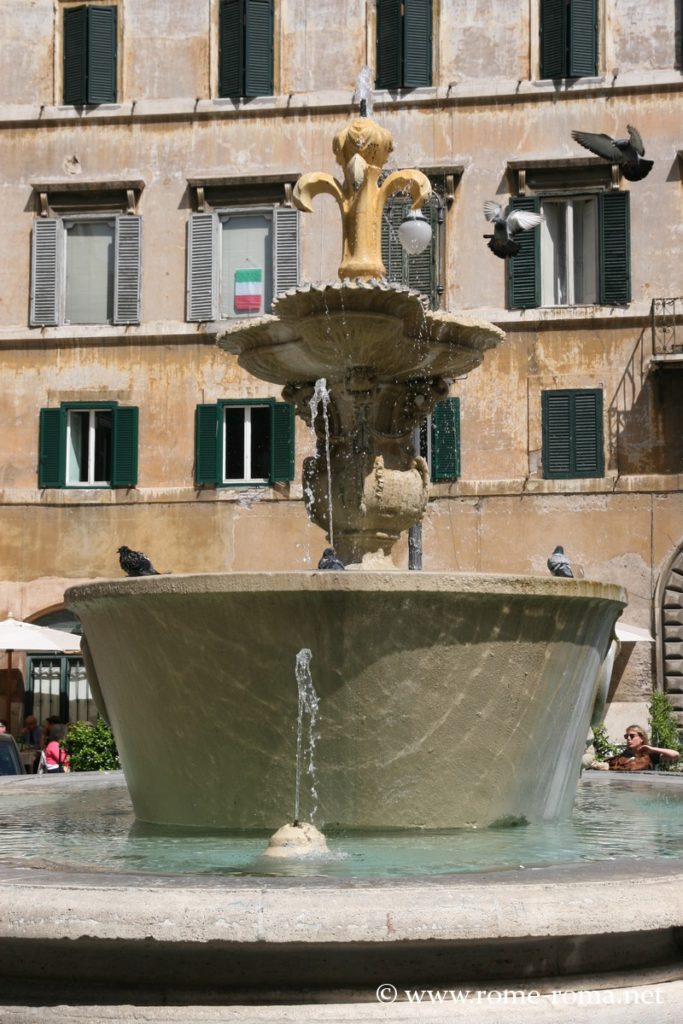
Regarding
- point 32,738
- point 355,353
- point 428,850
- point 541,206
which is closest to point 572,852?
point 428,850

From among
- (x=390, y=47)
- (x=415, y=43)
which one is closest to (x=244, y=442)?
(x=390, y=47)

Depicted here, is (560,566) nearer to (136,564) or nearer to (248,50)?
(136,564)

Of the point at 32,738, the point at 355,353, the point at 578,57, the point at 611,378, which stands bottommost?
the point at 32,738

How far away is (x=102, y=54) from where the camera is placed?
84.7 feet

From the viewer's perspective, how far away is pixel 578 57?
81.2 ft

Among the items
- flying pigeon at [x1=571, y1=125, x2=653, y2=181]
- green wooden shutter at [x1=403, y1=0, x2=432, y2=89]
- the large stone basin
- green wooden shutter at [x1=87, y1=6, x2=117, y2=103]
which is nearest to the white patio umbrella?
green wooden shutter at [x1=87, y1=6, x2=117, y2=103]

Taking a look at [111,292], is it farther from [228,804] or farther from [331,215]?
[228,804]

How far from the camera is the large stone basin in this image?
6582 mm

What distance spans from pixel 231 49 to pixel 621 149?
→ 21.4ft

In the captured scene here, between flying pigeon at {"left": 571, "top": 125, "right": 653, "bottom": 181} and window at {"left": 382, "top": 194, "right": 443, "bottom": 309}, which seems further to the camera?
window at {"left": 382, "top": 194, "right": 443, "bottom": 309}

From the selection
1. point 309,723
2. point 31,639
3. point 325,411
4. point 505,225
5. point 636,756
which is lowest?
point 636,756

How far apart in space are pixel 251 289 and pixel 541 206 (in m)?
4.31

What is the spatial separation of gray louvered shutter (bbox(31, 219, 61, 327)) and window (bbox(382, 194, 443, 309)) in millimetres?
4885

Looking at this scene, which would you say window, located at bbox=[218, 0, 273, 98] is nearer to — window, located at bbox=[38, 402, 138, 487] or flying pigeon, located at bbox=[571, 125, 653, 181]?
window, located at bbox=[38, 402, 138, 487]
